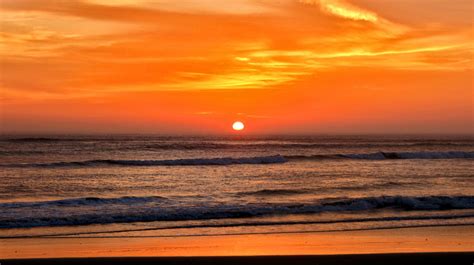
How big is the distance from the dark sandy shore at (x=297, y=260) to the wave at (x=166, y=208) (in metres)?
5.05

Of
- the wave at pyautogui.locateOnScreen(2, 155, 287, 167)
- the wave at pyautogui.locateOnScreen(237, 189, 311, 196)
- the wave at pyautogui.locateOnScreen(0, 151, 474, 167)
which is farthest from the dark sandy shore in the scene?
the wave at pyautogui.locateOnScreen(2, 155, 287, 167)

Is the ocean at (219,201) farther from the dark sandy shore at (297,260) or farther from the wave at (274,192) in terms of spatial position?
the dark sandy shore at (297,260)

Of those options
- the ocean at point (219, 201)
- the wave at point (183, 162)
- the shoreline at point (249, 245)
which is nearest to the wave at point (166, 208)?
the ocean at point (219, 201)

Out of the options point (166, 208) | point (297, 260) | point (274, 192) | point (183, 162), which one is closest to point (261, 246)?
point (297, 260)

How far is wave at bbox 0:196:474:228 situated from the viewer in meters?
15.1

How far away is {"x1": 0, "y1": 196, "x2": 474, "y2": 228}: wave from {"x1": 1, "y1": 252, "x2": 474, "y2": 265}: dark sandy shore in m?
5.05

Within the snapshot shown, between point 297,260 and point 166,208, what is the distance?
8052 millimetres

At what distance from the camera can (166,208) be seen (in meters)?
17.3

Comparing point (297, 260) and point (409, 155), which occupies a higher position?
point (409, 155)

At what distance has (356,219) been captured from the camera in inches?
616

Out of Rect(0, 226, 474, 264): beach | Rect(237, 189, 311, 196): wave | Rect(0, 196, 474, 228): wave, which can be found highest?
Rect(237, 189, 311, 196): wave

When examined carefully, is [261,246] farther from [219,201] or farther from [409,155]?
[409,155]

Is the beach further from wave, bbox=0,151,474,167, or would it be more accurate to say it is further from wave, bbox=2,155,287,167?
wave, bbox=2,155,287,167

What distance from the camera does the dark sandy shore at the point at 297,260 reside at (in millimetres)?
9484
